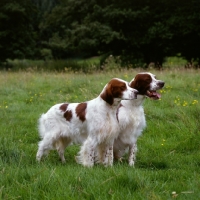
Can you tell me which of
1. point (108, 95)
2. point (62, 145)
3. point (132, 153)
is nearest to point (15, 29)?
point (62, 145)

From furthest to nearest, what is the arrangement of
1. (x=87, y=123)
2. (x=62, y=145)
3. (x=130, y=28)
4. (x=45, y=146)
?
(x=130, y=28), (x=62, y=145), (x=45, y=146), (x=87, y=123)

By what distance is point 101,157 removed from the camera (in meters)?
5.03

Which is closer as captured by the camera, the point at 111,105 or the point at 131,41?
the point at 111,105

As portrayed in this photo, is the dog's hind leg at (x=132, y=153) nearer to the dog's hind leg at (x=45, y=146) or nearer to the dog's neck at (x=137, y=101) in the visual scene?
the dog's neck at (x=137, y=101)

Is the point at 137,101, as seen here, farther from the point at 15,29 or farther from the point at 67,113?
the point at 15,29

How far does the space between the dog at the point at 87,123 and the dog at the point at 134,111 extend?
28cm

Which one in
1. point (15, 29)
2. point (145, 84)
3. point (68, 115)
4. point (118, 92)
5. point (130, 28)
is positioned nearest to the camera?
point (118, 92)

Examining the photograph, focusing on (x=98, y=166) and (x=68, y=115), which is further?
(x=68, y=115)

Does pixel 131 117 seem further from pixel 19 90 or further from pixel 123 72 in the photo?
pixel 123 72

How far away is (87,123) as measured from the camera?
4.89 m

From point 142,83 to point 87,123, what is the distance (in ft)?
3.10

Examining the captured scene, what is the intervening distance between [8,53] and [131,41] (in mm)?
8599

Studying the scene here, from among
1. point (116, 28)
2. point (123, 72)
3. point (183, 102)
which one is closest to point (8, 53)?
point (116, 28)

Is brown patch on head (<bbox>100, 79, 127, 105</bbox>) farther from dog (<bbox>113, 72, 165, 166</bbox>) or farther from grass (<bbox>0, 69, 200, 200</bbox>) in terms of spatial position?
grass (<bbox>0, 69, 200, 200</bbox>)
